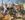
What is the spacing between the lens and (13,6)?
24.8 inches

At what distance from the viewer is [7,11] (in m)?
0.62

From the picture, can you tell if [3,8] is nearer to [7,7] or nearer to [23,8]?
[7,7]

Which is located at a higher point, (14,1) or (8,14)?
(14,1)

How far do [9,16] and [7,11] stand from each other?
0.07 m

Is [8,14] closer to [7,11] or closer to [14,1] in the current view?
[7,11]

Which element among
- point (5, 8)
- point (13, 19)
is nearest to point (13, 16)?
point (13, 19)

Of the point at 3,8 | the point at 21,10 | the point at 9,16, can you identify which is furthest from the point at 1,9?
the point at 21,10

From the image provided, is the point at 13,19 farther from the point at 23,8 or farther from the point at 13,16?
the point at 23,8

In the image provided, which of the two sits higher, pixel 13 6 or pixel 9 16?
pixel 13 6

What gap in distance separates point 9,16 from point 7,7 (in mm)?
116

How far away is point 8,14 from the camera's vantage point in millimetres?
614

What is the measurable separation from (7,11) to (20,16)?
0.17 metres

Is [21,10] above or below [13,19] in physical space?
above

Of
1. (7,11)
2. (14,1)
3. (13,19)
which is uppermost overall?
(14,1)
